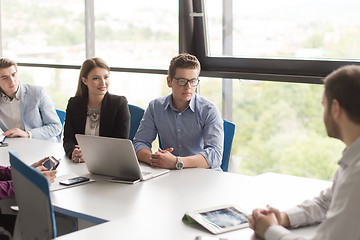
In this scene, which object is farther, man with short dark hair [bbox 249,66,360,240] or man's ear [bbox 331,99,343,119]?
man's ear [bbox 331,99,343,119]

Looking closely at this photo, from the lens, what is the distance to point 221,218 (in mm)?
2229

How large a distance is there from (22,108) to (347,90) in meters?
3.47

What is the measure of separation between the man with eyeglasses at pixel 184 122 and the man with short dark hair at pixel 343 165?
1.36 meters

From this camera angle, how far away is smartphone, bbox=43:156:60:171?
2.99m

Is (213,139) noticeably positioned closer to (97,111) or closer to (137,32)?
(97,111)

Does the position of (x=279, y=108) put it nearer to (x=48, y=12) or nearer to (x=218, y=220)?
(x=218, y=220)

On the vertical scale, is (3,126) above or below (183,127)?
below

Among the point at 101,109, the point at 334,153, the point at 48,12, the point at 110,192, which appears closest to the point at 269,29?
the point at 334,153

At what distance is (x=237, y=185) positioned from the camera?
2.78 metres

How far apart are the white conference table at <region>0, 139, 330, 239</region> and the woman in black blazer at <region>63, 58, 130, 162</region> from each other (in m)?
0.76

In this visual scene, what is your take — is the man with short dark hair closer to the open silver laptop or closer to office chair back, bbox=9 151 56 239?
office chair back, bbox=9 151 56 239

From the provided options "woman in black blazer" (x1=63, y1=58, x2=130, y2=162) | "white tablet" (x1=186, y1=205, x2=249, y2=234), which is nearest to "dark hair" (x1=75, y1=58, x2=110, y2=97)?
"woman in black blazer" (x1=63, y1=58, x2=130, y2=162)

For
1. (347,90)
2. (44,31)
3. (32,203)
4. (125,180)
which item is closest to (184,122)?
(125,180)

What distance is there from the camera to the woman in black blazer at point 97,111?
391 centimetres
